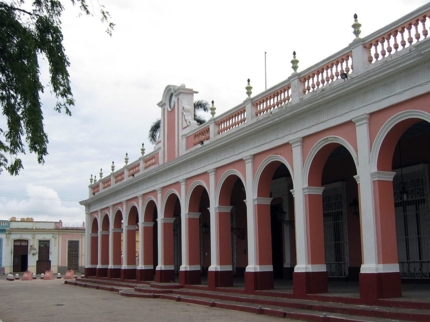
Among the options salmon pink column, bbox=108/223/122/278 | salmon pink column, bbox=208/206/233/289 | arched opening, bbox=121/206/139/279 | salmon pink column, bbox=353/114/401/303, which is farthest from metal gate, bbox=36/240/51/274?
salmon pink column, bbox=353/114/401/303

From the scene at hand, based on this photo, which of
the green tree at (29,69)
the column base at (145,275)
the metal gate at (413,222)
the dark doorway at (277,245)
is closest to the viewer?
the green tree at (29,69)

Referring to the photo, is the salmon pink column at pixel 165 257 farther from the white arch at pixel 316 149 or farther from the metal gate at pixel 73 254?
the metal gate at pixel 73 254

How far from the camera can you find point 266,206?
13.1m

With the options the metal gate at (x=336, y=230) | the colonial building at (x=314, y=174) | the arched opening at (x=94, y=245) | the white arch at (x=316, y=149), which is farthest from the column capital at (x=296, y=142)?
the arched opening at (x=94, y=245)

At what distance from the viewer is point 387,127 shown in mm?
9289

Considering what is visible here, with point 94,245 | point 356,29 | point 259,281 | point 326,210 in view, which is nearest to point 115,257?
point 94,245

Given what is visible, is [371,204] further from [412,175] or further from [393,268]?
[412,175]

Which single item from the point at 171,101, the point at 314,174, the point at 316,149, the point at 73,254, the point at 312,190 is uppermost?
the point at 171,101

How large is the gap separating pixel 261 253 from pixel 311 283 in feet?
7.24

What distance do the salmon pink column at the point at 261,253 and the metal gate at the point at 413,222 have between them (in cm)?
296

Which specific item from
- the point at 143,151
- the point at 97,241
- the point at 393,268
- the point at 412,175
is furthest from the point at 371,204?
the point at 97,241

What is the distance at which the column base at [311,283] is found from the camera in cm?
1078

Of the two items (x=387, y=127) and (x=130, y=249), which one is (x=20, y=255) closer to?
(x=130, y=249)

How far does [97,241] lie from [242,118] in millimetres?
15341
